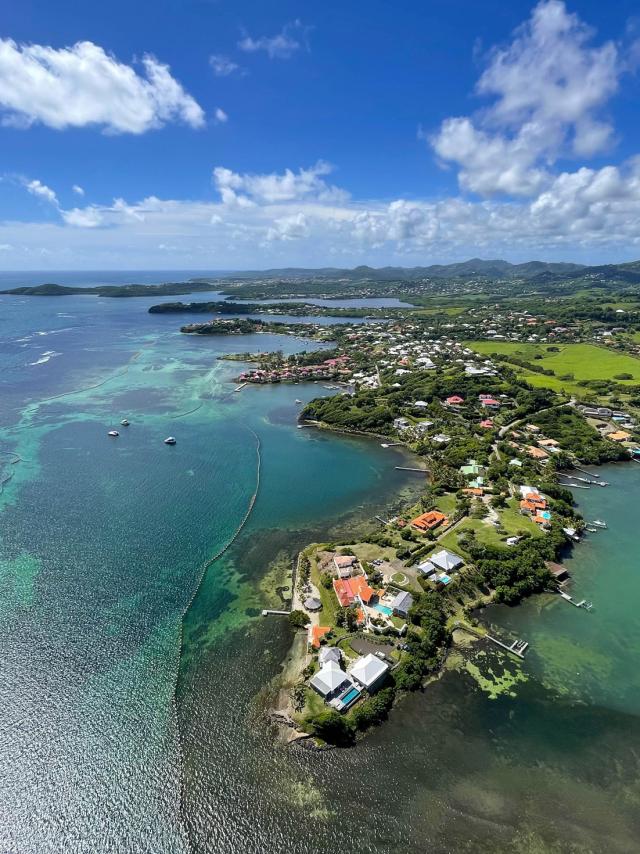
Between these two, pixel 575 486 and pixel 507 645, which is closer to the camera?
pixel 507 645

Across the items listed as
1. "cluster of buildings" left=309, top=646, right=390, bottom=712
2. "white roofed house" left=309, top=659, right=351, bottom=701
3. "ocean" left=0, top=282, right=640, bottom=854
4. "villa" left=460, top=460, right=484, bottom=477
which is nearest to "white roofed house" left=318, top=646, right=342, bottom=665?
"cluster of buildings" left=309, top=646, right=390, bottom=712

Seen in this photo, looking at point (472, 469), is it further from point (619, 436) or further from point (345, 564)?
point (619, 436)

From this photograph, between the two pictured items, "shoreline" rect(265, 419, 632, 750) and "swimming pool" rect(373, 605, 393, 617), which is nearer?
"shoreline" rect(265, 419, 632, 750)

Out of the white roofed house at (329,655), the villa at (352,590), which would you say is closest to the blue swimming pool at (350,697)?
the white roofed house at (329,655)

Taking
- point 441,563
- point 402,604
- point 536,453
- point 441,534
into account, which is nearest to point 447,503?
point 441,534

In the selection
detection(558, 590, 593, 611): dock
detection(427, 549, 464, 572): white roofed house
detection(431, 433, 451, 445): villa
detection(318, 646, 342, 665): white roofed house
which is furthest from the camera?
detection(431, 433, 451, 445): villa

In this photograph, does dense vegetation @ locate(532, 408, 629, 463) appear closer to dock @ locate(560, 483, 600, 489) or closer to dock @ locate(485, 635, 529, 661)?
dock @ locate(560, 483, 600, 489)

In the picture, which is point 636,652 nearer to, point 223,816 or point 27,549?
point 223,816
